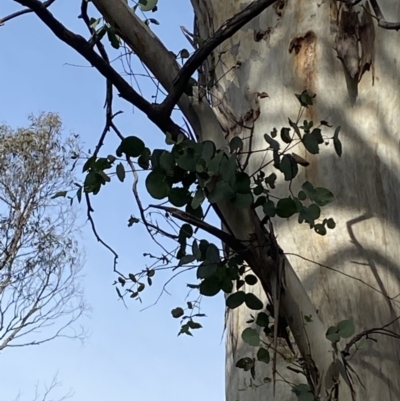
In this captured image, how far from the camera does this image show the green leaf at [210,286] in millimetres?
613

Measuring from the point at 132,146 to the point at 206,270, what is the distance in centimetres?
14

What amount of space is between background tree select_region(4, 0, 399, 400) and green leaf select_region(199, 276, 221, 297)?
0.04m

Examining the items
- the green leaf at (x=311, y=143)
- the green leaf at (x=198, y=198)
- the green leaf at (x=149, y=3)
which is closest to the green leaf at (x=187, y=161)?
the green leaf at (x=198, y=198)

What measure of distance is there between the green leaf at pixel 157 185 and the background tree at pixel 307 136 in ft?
0.07

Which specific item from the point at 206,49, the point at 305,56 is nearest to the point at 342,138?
the point at 305,56

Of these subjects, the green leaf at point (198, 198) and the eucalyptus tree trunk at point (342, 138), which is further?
the eucalyptus tree trunk at point (342, 138)

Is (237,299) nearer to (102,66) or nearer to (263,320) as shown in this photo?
(263,320)

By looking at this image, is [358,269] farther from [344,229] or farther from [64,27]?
[64,27]

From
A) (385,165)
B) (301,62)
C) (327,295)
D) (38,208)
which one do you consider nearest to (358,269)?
(327,295)

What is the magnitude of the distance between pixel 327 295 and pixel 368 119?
9.8 inches

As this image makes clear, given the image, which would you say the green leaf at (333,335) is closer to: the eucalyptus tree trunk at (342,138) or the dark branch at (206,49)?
the eucalyptus tree trunk at (342,138)

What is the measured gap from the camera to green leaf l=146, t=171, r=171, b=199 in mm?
593

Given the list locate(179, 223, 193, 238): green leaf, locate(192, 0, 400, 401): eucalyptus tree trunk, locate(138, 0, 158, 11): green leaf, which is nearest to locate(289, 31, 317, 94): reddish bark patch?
locate(192, 0, 400, 401): eucalyptus tree trunk

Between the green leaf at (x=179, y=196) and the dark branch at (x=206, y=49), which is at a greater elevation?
the dark branch at (x=206, y=49)
